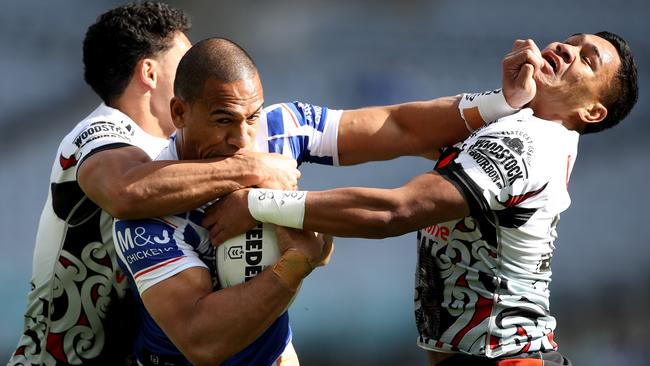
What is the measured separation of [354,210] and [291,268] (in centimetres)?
32

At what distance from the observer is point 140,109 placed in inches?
192

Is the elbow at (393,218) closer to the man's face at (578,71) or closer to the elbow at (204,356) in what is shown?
the elbow at (204,356)

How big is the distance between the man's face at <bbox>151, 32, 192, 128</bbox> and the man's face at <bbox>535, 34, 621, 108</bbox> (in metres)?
1.68

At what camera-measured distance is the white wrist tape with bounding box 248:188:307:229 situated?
3.92 meters

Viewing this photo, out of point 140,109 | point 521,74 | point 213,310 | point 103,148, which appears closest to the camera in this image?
point 213,310

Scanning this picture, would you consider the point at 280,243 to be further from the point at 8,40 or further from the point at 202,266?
the point at 8,40

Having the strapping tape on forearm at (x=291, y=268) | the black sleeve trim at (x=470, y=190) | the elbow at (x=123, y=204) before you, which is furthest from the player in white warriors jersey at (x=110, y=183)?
the black sleeve trim at (x=470, y=190)

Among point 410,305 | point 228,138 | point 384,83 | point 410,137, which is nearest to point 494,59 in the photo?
point 384,83

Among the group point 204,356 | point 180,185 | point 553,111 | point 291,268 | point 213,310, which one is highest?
point 553,111

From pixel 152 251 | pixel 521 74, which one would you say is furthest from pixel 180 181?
pixel 521 74

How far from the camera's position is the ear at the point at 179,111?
4141mm

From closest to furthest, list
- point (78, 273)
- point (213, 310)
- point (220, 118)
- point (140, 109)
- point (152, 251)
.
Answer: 1. point (213, 310)
2. point (152, 251)
3. point (220, 118)
4. point (78, 273)
5. point (140, 109)

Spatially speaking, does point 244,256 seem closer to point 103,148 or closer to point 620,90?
point 103,148

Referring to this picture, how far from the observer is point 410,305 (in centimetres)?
724
